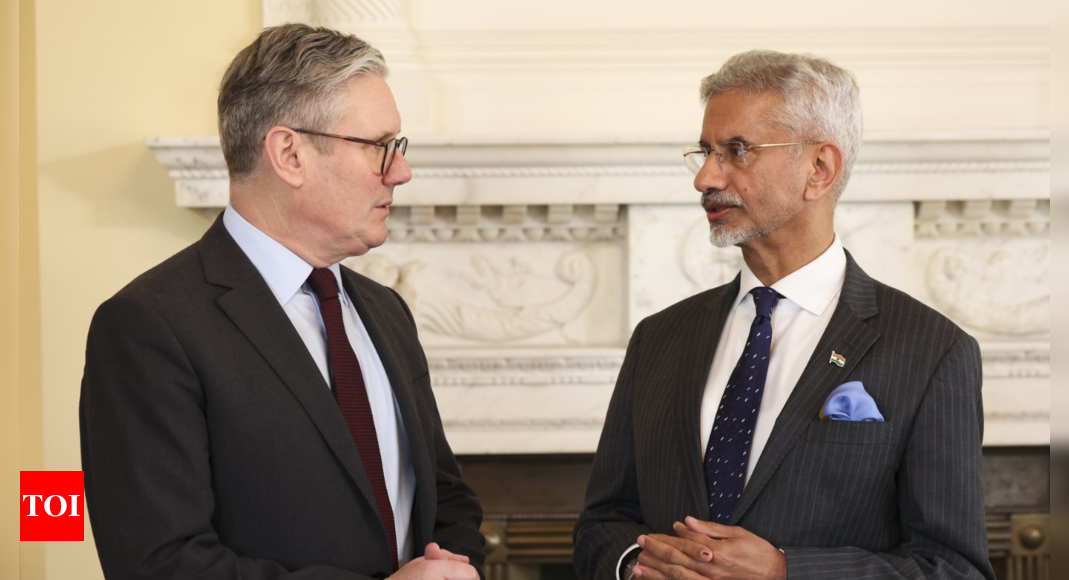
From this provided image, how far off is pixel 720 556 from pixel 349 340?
0.68 m

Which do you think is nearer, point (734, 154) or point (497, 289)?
point (734, 154)

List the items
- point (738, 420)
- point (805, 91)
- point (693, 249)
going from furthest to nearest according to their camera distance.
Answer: point (693, 249) → point (805, 91) → point (738, 420)

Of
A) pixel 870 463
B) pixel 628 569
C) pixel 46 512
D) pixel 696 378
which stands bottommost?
pixel 46 512

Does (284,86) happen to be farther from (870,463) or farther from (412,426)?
(870,463)

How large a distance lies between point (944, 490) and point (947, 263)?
1.61 meters

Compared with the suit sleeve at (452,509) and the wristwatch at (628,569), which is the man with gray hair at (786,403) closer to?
the wristwatch at (628,569)

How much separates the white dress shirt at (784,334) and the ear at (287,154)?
2.61ft

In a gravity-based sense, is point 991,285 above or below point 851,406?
above

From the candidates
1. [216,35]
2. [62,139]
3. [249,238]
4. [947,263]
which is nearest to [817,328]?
[249,238]

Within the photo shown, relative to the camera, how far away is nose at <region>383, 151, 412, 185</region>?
156cm

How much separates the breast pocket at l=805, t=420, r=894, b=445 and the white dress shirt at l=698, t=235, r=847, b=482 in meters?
0.10

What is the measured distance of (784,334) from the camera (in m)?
1.68

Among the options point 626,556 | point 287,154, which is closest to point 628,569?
point 626,556

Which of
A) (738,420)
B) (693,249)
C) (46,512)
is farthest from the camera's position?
(46,512)
